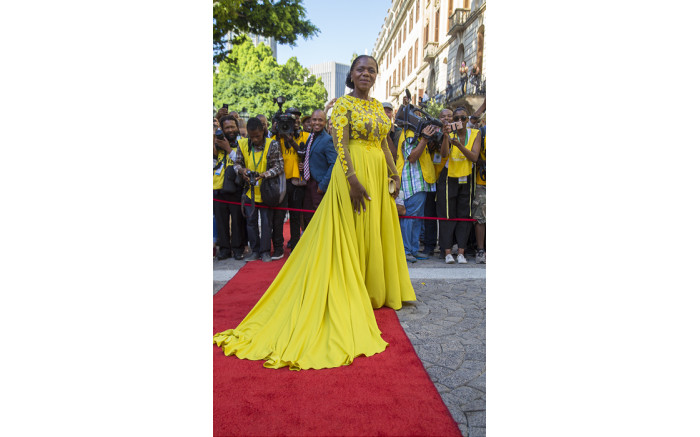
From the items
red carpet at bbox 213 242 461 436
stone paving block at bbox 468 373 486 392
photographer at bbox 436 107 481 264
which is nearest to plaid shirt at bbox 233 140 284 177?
photographer at bbox 436 107 481 264

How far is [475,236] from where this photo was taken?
663cm

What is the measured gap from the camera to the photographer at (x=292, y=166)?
21.4 ft

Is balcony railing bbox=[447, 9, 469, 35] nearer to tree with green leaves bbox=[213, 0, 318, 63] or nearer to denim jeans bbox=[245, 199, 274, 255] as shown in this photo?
tree with green leaves bbox=[213, 0, 318, 63]

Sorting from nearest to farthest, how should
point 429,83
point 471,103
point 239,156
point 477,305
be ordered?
point 477,305 → point 239,156 → point 471,103 → point 429,83

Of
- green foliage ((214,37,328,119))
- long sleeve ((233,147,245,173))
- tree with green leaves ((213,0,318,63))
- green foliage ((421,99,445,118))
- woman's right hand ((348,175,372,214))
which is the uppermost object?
green foliage ((214,37,328,119))

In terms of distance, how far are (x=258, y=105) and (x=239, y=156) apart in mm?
26791

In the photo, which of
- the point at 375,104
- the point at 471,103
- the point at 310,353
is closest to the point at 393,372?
the point at 310,353

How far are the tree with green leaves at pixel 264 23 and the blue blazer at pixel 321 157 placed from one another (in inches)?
210

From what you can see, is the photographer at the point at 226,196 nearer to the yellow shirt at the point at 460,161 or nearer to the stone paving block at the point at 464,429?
the yellow shirt at the point at 460,161

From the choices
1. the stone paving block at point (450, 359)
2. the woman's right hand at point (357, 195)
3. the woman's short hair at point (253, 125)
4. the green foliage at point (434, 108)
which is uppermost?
the green foliage at point (434, 108)

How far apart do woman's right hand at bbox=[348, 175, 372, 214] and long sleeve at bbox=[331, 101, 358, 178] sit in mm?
66

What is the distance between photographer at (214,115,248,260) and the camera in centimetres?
628

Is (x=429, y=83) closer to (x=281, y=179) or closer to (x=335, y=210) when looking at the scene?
(x=281, y=179)

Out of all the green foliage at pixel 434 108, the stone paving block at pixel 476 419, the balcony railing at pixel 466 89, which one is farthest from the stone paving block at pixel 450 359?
the green foliage at pixel 434 108
